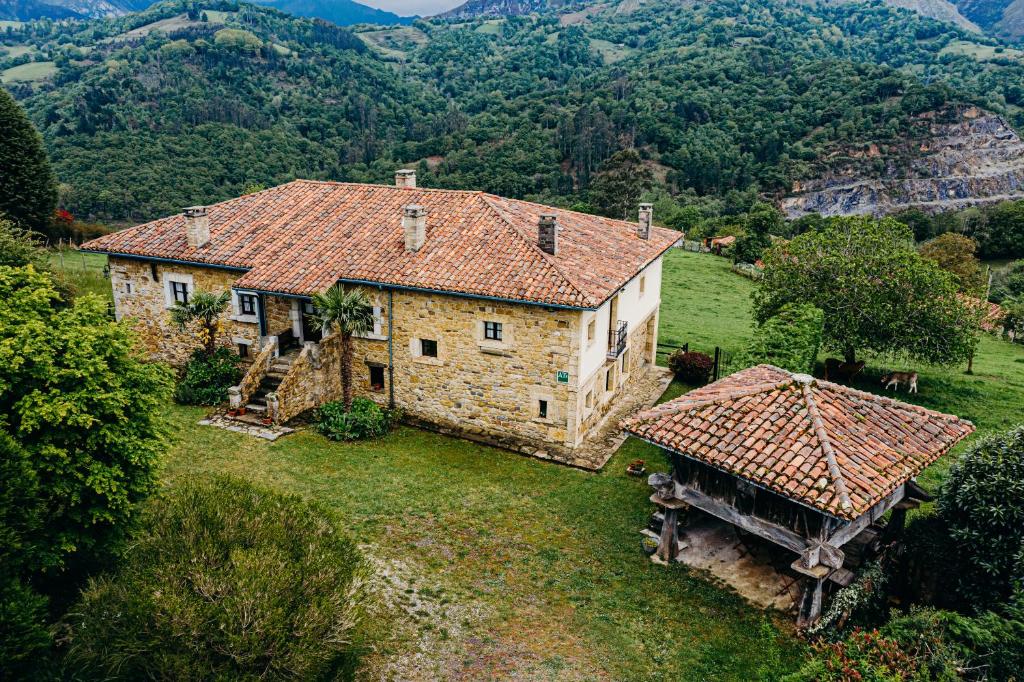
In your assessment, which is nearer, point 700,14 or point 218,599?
point 218,599

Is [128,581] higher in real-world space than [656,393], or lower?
higher

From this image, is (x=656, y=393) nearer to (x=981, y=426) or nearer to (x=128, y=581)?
(x=981, y=426)

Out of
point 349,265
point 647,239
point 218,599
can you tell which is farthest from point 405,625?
point 647,239

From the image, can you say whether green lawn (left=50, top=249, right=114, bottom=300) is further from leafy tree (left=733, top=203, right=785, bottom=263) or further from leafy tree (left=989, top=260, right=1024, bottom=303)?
leafy tree (left=989, top=260, right=1024, bottom=303)

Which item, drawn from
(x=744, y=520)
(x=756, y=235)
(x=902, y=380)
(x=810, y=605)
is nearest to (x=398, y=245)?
(x=744, y=520)

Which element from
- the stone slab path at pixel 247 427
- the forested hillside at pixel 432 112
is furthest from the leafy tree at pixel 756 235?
the stone slab path at pixel 247 427

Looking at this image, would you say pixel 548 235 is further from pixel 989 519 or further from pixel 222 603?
pixel 222 603

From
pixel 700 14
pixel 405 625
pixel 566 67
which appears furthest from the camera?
pixel 700 14
